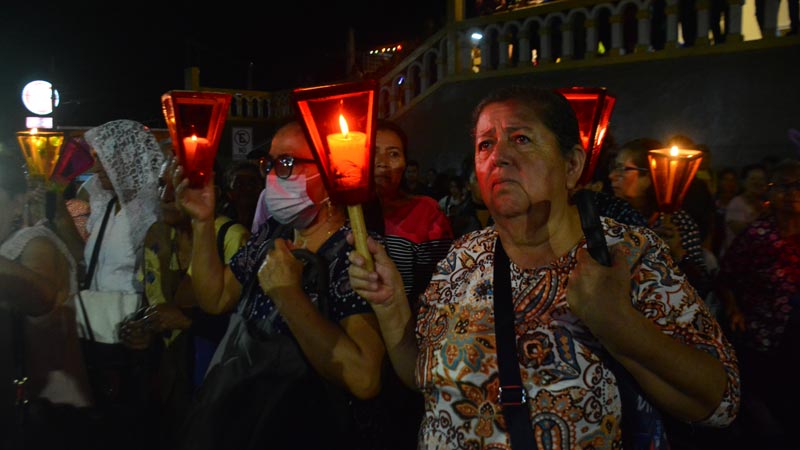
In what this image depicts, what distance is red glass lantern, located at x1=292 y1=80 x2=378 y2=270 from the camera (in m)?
1.96

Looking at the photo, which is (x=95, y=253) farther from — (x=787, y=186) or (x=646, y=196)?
(x=787, y=186)

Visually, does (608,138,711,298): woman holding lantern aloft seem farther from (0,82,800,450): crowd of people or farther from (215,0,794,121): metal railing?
(215,0,794,121): metal railing

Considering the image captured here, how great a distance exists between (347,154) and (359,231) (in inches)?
9.0

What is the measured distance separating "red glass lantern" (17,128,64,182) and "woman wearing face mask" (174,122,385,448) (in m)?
4.23

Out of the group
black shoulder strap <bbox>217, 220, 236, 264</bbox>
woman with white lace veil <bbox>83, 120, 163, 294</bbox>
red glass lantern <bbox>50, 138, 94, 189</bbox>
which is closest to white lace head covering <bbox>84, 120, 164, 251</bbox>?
woman with white lace veil <bbox>83, 120, 163, 294</bbox>

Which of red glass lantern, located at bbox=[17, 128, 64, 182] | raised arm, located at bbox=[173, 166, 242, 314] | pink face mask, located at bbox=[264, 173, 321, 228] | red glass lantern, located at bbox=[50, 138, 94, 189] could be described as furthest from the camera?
red glass lantern, located at bbox=[50, 138, 94, 189]

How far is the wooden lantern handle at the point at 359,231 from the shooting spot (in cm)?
198

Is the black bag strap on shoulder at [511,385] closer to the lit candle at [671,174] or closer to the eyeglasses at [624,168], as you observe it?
the lit candle at [671,174]

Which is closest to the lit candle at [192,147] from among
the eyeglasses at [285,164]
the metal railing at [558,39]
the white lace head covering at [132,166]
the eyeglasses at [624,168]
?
the eyeglasses at [285,164]

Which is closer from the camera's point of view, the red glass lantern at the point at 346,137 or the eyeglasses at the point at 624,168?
Result: the red glass lantern at the point at 346,137

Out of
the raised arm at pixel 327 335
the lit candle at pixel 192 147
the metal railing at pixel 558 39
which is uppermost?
the metal railing at pixel 558 39

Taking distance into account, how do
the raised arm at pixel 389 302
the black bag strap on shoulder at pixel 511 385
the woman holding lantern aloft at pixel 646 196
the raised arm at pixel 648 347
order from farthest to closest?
the woman holding lantern aloft at pixel 646 196 → the raised arm at pixel 389 302 → the black bag strap on shoulder at pixel 511 385 → the raised arm at pixel 648 347

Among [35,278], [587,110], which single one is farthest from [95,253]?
[587,110]

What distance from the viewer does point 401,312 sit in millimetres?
2213
